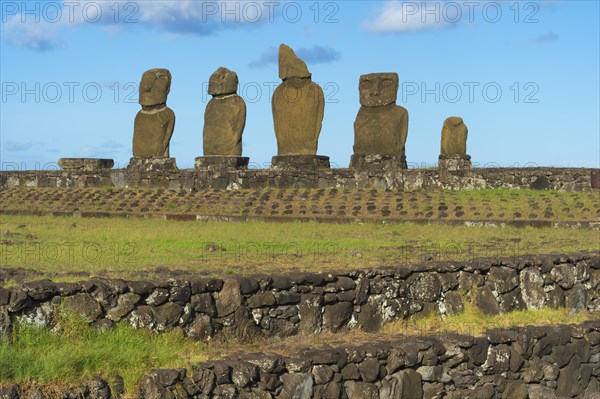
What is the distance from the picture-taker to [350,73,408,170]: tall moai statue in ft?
93.9

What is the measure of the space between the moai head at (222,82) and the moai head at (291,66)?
1736 millimetres

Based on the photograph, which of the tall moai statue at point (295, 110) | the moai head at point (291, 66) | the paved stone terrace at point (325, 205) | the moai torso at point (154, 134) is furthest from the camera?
the moai torso at point (154, 134)

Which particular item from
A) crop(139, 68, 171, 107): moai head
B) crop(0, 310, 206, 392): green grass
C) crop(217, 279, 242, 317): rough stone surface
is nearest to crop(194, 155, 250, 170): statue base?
crop(139, 68, 171, 107): moai head

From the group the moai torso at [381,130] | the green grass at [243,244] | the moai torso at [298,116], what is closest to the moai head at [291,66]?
the moai torso at [298,116]

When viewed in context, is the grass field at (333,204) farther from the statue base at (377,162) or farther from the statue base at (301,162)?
the statue base at (377,162)

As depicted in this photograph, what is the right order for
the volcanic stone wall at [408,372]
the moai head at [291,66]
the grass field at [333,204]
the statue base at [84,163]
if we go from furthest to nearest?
the statue base at [84,163], the moai head at [291,66], the grass field at [333,204], the volcanic stone wall at [408,372]

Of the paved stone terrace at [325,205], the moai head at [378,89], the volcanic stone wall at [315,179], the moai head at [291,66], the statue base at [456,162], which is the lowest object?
the paved stone terrace at [325,205]

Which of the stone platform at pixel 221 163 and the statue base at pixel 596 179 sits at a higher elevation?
the stone platform at pixel 221 163

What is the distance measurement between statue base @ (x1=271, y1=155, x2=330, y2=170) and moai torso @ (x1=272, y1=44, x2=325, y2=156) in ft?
1.29

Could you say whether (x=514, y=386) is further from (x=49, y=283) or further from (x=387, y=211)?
(x=387, y=211)

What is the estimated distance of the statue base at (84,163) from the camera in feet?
107

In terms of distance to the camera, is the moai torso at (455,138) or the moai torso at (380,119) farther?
the moai torso at (455,138)

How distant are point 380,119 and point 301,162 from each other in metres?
2.78

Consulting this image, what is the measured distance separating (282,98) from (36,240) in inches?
549
